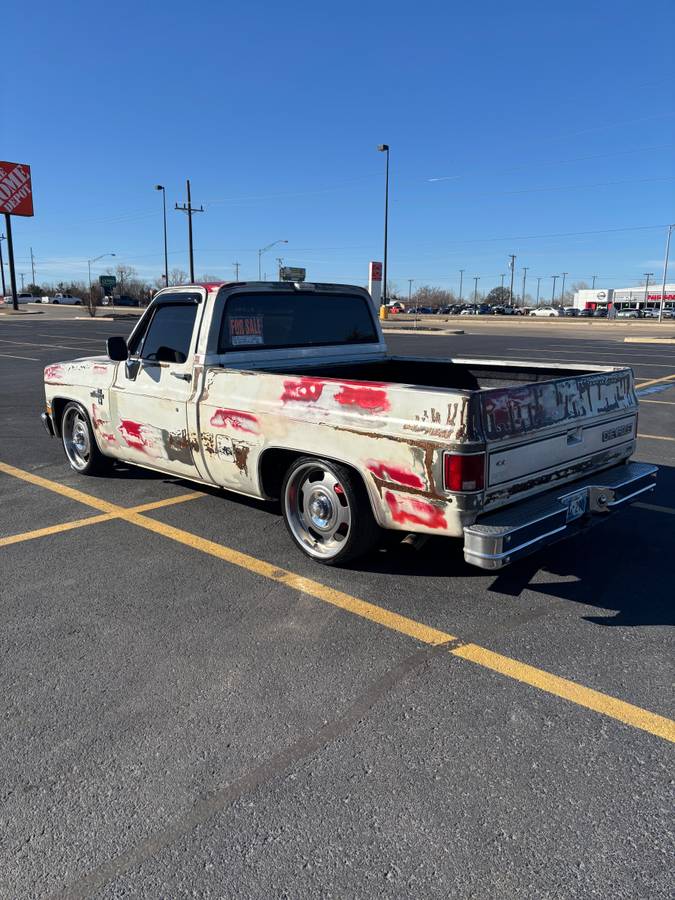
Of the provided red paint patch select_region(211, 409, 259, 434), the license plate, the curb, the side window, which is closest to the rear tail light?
the license plate

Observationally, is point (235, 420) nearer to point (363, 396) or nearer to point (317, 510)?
point (317, 510)

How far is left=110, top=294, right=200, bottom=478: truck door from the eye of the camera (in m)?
5.25

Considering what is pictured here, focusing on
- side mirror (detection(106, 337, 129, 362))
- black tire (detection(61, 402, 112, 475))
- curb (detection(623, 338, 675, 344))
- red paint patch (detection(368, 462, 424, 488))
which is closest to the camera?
red paint patch (detection(368, 462, 424, 488))

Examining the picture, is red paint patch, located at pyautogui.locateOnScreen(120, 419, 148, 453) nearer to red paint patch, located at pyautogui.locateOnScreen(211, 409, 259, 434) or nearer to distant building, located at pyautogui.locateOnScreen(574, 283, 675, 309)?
red paint patch, located at pyautogui.locateOnScreen(211, 409, 259, 434)

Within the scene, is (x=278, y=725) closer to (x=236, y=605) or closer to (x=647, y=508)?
(x=236, y=605)

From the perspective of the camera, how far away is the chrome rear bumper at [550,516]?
3.47 metres

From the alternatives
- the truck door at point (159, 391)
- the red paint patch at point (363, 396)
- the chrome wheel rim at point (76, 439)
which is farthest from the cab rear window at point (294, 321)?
the chrome wheel rim at point (76, 439)

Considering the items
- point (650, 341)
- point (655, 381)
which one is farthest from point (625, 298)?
point (655, 381)

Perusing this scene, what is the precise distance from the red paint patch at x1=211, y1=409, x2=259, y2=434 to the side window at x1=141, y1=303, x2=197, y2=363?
2.15ft

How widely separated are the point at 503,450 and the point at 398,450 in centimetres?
56

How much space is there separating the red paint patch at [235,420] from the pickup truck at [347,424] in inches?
0.5

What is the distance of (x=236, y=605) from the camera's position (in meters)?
3.99

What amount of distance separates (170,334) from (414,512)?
9.02 ft

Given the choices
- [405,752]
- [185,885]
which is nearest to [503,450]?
[405,752]
